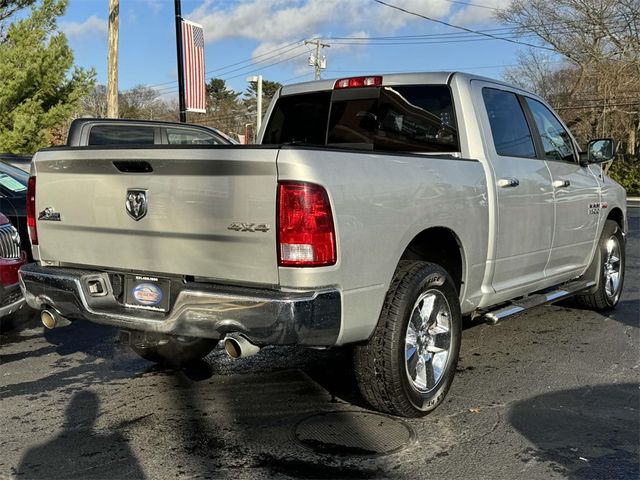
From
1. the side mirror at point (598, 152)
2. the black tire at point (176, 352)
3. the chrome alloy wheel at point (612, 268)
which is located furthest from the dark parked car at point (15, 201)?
the chrome alloy wheel at point (612, 268)

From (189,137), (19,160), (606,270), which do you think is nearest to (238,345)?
(606,270)

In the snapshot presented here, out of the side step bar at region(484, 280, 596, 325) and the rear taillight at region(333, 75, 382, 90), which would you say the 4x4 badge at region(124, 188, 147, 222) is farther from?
the side step bar at region(484, 280, 596, 325)

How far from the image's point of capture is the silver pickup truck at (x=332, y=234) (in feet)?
9.98

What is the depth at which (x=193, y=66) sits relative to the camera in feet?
42.4

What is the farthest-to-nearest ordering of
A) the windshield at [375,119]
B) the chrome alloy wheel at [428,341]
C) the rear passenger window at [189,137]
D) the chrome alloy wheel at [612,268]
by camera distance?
the rear passenger window at [189,137] < the chrome alloy wheel at [612,268] < the windshield at [375,119] < the chrome alloy wheel at [428,341]

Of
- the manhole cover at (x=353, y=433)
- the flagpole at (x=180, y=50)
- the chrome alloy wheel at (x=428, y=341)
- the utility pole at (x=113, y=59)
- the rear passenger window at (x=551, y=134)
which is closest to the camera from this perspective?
the manhole cover at (x=353, y=433)

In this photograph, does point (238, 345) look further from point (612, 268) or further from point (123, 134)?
point (123, 134)

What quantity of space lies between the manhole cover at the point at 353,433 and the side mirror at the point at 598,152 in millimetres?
3319

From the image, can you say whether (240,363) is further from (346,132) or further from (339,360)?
(346,132)

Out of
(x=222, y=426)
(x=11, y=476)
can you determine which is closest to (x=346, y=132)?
(x=222, y=426)

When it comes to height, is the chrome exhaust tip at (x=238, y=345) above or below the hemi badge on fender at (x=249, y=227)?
below

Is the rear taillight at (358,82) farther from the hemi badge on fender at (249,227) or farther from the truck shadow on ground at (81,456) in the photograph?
the truck shadow on ground at (81,456)

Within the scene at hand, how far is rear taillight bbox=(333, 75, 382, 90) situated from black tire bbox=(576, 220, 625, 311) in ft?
9.29

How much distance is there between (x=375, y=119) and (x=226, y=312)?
2.30 meters
